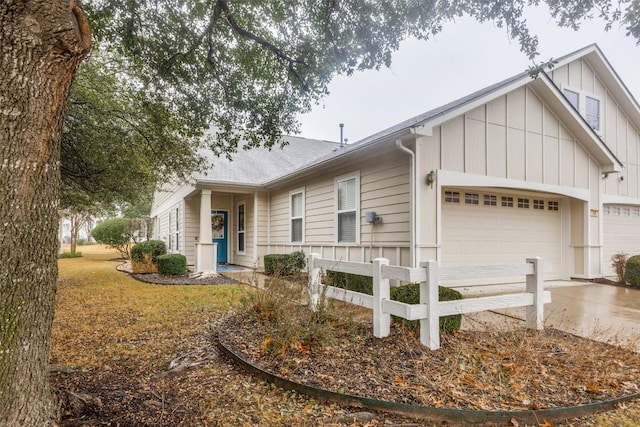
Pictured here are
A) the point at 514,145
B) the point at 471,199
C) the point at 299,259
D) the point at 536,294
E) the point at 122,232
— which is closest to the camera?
the point at 536,294

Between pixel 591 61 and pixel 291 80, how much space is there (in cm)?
857

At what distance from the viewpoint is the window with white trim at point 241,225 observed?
44.2 ft

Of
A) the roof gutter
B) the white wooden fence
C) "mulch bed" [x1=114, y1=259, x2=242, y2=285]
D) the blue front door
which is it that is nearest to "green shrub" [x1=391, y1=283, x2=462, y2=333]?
the white wooden fence

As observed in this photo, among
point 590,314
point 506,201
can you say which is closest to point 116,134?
point 506,201

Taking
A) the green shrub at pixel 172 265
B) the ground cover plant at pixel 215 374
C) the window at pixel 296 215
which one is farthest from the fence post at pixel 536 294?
the green shrub at pixel 172 265

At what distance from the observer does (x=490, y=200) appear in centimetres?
823

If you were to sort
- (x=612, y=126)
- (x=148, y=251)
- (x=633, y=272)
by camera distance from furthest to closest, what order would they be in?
1. (x=148, y=251)
2. (x=612, y=126)
3. (x=633, y=272)

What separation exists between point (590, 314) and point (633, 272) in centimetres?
420

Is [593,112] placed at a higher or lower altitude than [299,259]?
higher

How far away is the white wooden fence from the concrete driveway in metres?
0.29

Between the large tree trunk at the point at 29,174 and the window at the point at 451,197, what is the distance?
6.70 meters

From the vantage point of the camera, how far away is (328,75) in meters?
6.31

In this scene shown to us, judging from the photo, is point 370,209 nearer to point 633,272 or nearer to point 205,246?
point 205,246

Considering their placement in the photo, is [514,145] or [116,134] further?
[116,134]
